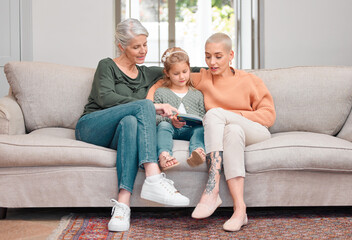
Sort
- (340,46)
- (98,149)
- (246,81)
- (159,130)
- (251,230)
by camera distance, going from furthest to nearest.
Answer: (340,46)
(246,81)
(159,130)
(98,149)
(251,230)

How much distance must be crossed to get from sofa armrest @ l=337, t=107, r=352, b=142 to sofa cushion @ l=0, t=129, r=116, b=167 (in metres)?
1.25

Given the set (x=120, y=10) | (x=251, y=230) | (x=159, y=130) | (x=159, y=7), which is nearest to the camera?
(x=251, y=230)

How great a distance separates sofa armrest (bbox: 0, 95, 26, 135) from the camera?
6.74ft

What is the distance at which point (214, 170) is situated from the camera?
1.79 m

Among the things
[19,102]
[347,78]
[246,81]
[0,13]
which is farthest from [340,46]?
[0,13]

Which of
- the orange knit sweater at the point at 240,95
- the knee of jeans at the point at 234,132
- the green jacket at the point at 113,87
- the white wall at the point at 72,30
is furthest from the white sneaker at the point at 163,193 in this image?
the white wall at the point at 72,30

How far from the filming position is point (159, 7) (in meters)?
4.65

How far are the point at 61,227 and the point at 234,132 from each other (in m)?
0.85

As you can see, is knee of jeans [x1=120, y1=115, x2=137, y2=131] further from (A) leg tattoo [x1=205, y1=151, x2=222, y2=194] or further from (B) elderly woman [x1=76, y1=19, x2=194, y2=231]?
(A) leg tattoo [x1=205, y1=151, x2=222, y2=194]

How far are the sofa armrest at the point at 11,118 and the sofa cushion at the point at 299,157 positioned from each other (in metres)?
1.17

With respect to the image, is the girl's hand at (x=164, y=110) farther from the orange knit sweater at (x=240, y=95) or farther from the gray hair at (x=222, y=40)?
the gray hair at (x=222, y=40)

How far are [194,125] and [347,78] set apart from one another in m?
0.98

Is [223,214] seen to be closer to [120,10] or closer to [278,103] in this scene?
[278,103]

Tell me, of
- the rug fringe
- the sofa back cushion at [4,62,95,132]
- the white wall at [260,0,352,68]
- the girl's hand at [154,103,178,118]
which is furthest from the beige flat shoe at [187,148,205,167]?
the white wall at [260,0,352,68]
